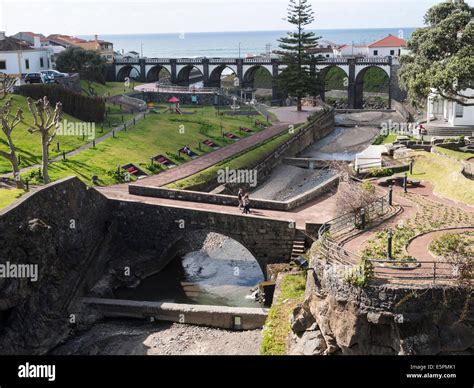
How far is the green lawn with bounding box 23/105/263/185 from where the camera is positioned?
44125mm

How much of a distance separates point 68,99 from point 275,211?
99.5 feet

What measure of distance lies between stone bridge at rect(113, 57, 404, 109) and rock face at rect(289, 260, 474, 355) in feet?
218

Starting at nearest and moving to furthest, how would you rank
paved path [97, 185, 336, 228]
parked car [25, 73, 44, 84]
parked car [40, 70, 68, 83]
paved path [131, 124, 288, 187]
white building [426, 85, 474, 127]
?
1. paved path [97, 185, 336, 228]
2. paved path [131, 124, 288, 187]
3. white building [426, 85, 474, 127]
4. parked car [25, 73, 44, 84]
5. parked car [40, 70, 68, 83]

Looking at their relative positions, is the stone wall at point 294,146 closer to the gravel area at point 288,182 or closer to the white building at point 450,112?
the gravel area at point 288,182

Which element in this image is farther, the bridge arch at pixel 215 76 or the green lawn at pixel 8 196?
the bridge arch at pixel 215 76

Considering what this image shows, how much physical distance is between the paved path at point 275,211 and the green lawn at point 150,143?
14.5ft

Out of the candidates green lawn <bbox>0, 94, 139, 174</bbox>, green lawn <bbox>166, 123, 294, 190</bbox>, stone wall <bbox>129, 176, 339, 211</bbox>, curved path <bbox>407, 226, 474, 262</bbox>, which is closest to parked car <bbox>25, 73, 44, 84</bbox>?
green lawn <bbox>0, 94, 139, 174</bbox>

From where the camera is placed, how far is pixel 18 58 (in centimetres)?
7281

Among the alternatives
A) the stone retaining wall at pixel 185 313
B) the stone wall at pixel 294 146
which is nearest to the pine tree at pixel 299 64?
the stone wall at pixel 294 146

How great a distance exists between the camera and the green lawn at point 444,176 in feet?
101

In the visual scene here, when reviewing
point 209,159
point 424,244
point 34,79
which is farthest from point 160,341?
point 34,79

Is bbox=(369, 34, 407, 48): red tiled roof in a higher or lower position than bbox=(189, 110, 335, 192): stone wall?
higher
